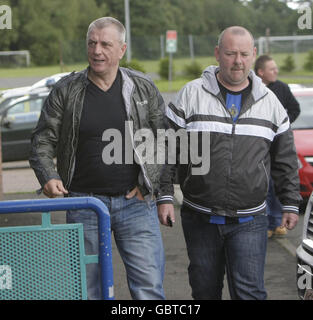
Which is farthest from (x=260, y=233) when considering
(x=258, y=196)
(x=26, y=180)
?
(x=26, y=180)

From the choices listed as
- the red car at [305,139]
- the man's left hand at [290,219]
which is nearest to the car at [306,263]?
the man's left hand at [290,219]

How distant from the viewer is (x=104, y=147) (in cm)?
402

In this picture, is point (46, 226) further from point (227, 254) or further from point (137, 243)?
point (227, 254)

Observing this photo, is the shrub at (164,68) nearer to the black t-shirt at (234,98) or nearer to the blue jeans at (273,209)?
the blue jeans at (273,209)

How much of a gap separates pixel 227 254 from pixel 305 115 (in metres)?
6.29

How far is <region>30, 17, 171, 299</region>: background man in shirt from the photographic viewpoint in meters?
4.05

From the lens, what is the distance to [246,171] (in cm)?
403

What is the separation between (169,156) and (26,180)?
9089 millimetres

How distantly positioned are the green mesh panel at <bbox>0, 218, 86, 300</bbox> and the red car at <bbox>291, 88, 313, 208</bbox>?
585cm

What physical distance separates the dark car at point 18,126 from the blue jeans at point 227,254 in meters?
11.1

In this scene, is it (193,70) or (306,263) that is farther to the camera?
(193,70)

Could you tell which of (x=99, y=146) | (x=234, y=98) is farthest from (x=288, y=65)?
(x=99, y=146)

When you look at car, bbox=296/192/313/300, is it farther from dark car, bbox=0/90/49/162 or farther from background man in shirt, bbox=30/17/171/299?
dark car, bbox=0/90/49/162
